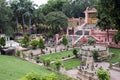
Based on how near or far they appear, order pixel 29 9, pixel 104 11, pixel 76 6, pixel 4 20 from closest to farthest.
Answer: pixel 104 11 → pixel 4 20 → pixel 29 9 → pixel 76 6

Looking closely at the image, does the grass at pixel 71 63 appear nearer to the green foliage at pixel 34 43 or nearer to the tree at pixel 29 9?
the green foliage at pixel 34 43

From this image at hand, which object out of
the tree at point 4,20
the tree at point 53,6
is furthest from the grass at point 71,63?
the tree at point 53,6

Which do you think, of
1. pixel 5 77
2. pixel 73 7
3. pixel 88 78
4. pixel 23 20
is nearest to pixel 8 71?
pixel 5 77

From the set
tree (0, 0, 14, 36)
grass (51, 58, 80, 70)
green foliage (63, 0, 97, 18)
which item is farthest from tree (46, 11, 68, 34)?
grass (51, 58, 80, 70)

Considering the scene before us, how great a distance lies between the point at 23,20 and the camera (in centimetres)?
4897

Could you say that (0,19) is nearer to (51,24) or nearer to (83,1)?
(51,24)

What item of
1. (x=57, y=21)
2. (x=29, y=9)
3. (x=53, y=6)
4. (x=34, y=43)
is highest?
(x=53, y=6)

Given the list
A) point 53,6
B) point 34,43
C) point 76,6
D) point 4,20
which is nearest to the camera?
point 34,43

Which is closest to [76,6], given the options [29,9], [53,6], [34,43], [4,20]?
[53,6]

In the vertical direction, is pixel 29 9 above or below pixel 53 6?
below

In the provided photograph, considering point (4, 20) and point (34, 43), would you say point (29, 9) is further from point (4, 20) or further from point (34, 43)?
point (34, 43)

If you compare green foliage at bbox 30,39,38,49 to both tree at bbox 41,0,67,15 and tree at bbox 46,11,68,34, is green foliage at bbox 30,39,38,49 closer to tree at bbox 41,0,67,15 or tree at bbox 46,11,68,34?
tree at bbox 46,11,68,34

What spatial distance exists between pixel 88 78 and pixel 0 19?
73.5ft

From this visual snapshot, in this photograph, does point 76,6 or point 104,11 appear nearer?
point 104,11
